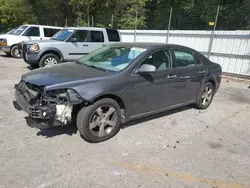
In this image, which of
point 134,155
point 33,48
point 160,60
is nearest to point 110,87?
point 134,155

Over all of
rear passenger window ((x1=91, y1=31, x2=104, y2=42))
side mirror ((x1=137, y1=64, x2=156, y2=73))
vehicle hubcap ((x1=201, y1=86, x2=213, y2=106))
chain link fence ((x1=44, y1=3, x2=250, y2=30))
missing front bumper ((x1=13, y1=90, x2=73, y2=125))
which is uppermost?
chain link fence ((x1=44, y1=3, x2=250, y2=30))

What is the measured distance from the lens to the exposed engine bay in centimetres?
305

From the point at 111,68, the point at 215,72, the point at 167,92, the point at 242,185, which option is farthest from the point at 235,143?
the point at 111,68

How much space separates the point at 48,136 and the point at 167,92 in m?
2.25

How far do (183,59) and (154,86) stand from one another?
1.12 m

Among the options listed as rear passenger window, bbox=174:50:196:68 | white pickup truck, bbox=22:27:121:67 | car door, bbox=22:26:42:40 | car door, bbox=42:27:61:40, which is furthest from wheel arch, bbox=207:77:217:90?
car door, bbox=22:26:42:40

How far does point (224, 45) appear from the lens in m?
9.23

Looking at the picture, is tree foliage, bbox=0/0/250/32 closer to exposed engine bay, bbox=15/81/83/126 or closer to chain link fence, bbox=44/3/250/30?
chain link fence, bbox=44/3/250/30

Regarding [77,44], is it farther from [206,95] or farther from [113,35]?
[206,95]

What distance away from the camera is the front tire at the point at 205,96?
16.6 feet

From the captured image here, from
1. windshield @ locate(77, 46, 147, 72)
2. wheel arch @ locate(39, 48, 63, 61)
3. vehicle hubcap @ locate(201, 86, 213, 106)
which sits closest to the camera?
windshield @ locate(77, 46, 147, 72)

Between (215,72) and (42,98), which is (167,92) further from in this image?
(42,98)

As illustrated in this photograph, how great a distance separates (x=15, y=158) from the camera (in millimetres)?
2896

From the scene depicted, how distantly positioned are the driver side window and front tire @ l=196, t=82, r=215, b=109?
A: 1.34 metres
